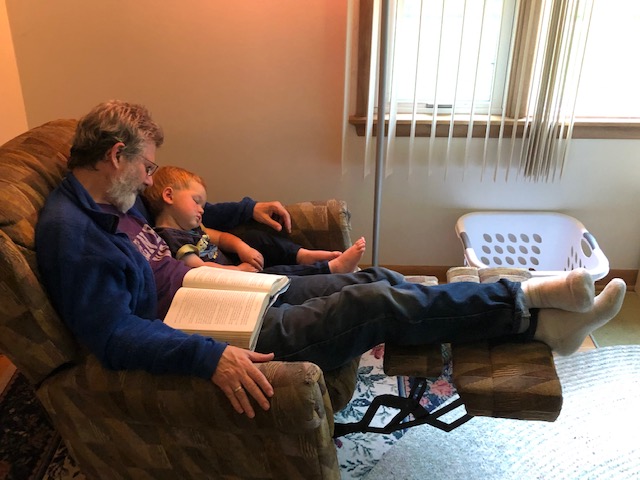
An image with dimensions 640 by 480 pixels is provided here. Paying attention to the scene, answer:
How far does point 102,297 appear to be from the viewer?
1.22 metres

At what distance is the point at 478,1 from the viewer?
204 centimetres

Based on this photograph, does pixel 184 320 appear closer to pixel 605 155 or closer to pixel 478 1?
pixel 478 1

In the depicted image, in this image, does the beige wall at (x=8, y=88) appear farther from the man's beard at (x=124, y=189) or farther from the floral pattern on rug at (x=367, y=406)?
the floral pattern on rug at (x=367, y=406)

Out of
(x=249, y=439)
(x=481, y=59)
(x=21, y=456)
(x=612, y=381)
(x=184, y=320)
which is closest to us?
(x=249, y=439)

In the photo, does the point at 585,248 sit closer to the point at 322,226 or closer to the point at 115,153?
the point at 322,226

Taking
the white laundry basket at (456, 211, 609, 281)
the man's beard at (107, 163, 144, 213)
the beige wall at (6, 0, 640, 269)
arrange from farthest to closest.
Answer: the white laundry basket at (456, 211, 609, 281) → the beige wall at (6, 0, 640, 269) → the man's beard at (107, 163, 144, 213)

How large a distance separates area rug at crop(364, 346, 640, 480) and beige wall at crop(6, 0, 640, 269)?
876 millimetres

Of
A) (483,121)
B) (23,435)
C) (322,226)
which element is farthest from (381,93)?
(23,435)

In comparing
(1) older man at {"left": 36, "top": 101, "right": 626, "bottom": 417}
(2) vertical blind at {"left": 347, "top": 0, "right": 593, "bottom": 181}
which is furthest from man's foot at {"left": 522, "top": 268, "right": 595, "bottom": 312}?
(2) vertical blind at {"left": 347, "top": 0, "right": 593, "bottom": 181}

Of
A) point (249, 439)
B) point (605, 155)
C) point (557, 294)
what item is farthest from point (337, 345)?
point (605, 155)

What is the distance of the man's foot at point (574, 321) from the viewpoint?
135 cm

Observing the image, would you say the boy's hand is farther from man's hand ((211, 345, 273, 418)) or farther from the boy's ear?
man's hand ((211, 345, 273, 418))

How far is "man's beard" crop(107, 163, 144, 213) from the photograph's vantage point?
142cm

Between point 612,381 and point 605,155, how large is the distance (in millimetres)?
927
